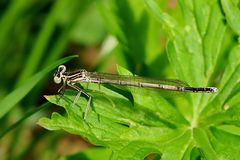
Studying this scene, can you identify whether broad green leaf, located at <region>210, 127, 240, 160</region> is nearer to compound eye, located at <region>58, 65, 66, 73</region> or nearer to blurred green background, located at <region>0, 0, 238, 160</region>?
blurred green background, located at <region>0, 0, 238, 160</region>

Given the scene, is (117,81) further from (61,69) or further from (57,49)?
(57,49)

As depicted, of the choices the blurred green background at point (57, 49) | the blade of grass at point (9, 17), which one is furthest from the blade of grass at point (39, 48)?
the blade of grass at point (9, 17)

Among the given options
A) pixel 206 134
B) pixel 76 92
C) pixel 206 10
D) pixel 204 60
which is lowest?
pixel 76 92

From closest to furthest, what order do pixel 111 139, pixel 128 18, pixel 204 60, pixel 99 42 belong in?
1. pixel 111 139
2. pixel 204 60
3. pixel 128 18
4. pixel 99 42

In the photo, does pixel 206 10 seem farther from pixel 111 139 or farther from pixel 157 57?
pixel 111 139

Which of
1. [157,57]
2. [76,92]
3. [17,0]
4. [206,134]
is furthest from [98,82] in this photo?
[17,0]

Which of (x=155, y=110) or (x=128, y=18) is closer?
(x=155, y=110)
